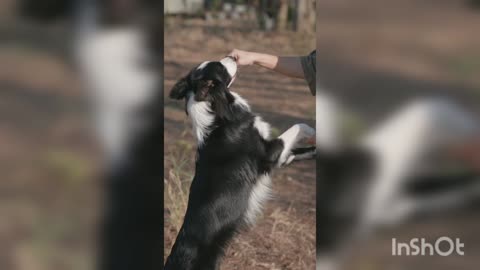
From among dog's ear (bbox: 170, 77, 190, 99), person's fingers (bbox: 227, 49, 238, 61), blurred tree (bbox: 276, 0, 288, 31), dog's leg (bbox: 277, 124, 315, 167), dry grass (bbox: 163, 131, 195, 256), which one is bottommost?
dry grass (bbox: 163, 131, 195, 256)

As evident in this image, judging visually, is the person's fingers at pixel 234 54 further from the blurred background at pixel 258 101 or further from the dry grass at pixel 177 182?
the dry grass at pixel 177 182

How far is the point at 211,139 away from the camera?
485 cm

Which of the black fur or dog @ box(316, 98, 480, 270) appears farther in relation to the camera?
dog @ box(316, 98, 480, 270)

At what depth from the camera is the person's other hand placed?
4.86 meters

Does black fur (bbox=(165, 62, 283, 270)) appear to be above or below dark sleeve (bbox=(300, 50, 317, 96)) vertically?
below

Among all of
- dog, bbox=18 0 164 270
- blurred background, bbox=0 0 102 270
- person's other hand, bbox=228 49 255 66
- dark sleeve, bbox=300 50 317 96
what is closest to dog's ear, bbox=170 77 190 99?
dog, bbox=18 0 164 270

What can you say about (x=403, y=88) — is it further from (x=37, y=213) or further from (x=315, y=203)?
(x=37, y=213)

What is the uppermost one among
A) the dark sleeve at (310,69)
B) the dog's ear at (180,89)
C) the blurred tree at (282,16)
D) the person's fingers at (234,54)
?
the blurred tree at (282,16)

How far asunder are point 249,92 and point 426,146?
3.92 feet

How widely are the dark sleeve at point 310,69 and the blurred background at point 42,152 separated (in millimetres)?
1436

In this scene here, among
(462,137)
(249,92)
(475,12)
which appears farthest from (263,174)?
(475,12)

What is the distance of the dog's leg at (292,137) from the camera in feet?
16.0

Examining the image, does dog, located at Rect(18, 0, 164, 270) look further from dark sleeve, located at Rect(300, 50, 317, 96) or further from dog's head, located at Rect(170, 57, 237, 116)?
dark sleeve, located at Rect(300, 50, 317, 96)

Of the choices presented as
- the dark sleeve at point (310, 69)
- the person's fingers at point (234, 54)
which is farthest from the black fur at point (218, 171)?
the dark sleeve at point (310, 69)
